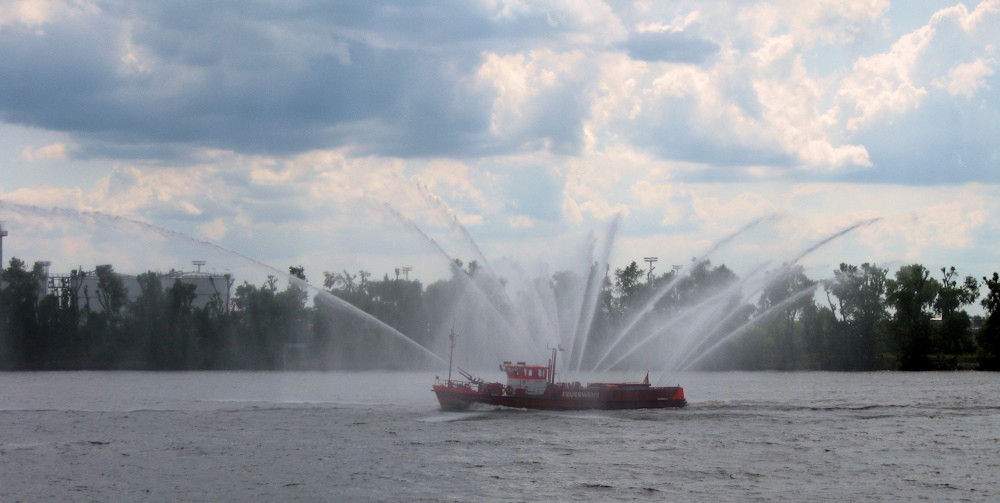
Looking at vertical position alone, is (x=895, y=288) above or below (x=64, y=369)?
above

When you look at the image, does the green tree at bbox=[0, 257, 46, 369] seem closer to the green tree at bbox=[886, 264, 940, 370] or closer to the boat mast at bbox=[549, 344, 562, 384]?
the boat mast at bbox=[549, 344, 562, 384]

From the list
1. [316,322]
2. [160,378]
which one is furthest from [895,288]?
[160,378]

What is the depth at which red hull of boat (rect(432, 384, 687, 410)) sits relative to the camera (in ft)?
230

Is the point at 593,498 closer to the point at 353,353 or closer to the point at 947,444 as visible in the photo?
the point at 947,444

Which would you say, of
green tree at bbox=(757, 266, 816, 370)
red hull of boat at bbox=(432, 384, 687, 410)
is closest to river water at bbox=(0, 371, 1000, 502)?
red hull of boat at bbox=(432, 384, 687, 410)

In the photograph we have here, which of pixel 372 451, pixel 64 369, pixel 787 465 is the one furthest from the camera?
pixel 64 369

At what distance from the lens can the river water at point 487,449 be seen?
43688mm

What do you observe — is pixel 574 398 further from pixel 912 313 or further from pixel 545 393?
pixel 912 313

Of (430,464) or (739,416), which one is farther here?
(739,416)

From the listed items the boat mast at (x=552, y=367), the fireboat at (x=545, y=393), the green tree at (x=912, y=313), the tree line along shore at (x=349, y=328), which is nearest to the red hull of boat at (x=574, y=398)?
the fireboat at (x=545, y=393)

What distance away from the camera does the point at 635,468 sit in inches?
1919

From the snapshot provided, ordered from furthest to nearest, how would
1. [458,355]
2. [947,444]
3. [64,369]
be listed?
[64,369]
[458,355]
[947,444]

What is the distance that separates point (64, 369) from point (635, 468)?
12440cm

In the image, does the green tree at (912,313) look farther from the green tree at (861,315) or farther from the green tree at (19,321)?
the green tree at (19,321)
